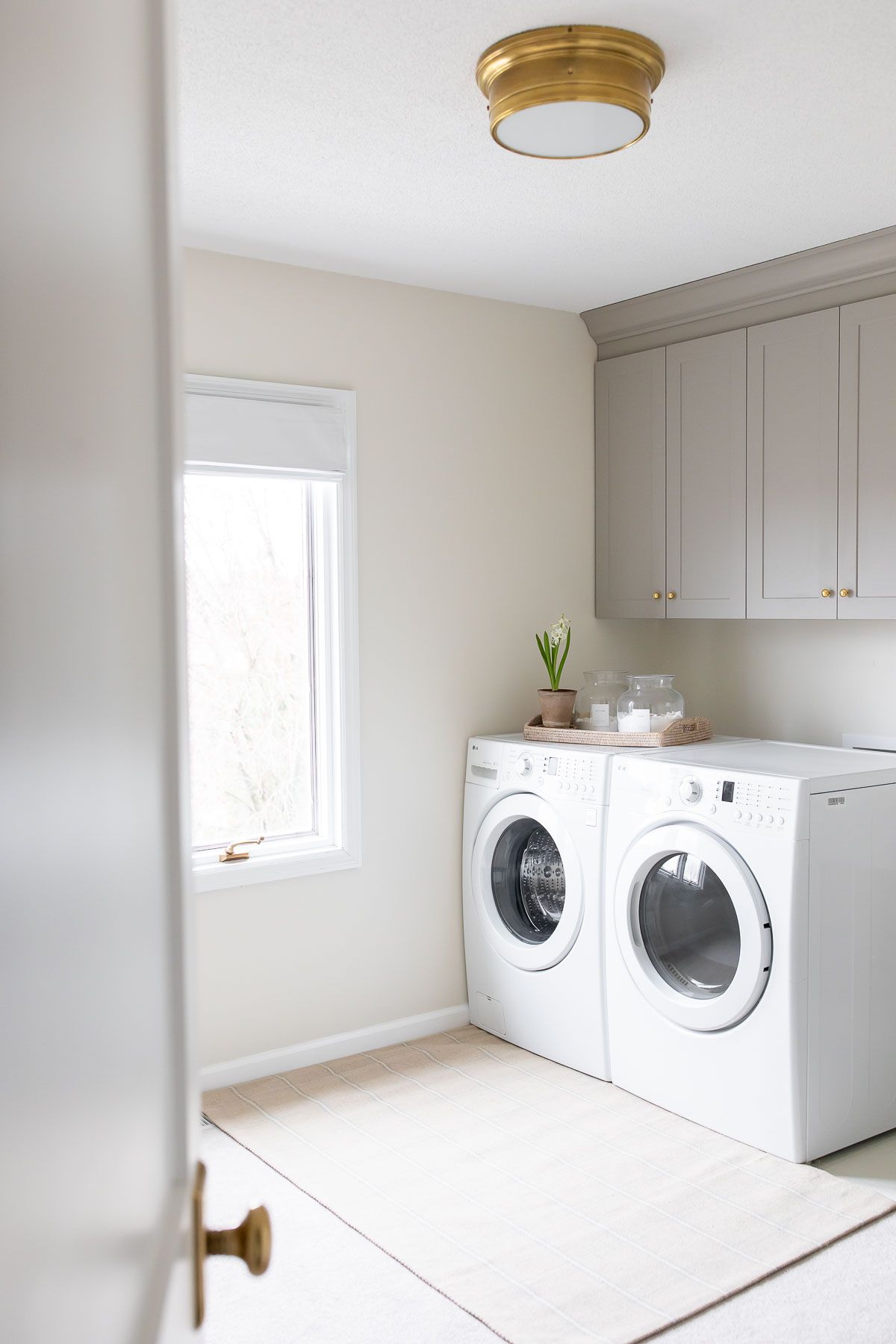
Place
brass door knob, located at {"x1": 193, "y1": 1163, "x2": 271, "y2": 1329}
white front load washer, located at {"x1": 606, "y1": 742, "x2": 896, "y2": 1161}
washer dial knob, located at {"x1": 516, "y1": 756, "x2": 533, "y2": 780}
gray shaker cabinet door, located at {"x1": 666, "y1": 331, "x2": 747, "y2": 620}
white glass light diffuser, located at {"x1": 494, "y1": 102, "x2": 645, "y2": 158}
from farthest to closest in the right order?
gray shaker cabinet door, located at {"x1": 666, "y1": 331, "x2": 747, "y2": 620} < washer dial knob, located at {"x1": 516, "y1": 756, "x2": 533, "y2": 780} < white front load washer, located at {"x1": 606, "y1": 742, "x2": 896, "y2": 1161} < white glass light diffuser, located at {"x1": 494, "y1": 102, "x2": 645, "y2": 158} < brass door knob, located at {"x1": 193, "y1": 1163, "x2": 271, "y2": 1329}

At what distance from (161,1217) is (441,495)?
3195 mm

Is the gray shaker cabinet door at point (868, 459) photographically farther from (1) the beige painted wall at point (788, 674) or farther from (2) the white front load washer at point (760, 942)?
(2) the white front load washer at point (760, 942)

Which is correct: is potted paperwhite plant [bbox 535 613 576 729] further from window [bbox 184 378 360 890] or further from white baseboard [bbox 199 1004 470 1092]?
white baseboard [bbox 199 1004 470 1092]

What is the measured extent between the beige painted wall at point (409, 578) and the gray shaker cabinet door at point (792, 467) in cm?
75

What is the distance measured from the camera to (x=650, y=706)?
3520 mm

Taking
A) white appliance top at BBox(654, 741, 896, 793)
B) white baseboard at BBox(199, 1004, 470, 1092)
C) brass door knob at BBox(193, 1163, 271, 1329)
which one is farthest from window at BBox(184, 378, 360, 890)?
brass door knob at BBox(193, 1163, 271, 1329)

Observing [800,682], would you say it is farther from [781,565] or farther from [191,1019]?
[191,1019]

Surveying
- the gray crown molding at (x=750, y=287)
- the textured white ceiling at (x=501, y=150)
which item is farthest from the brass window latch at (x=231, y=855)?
the gray crown molding at (x=750, y=287)

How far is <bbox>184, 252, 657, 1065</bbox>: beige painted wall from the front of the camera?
3314mm

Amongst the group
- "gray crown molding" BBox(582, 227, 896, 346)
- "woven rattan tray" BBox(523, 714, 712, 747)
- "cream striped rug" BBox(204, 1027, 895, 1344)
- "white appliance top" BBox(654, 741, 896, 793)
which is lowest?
"cream striped rug" BBox(204, 1027, 895, 1344)

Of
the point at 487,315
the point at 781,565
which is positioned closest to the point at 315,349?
the point at 487,315

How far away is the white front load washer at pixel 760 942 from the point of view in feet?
9.02

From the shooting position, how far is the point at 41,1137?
0.37 m

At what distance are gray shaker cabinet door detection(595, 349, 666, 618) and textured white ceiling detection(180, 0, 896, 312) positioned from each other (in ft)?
1.27
